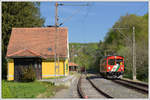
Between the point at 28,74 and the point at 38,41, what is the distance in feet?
42.7

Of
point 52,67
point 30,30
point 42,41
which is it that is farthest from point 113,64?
point 30,30

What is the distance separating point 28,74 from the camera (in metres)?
22.4

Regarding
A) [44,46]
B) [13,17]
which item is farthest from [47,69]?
[13,17]

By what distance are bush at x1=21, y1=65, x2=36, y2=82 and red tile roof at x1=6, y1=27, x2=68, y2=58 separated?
30.7 ft

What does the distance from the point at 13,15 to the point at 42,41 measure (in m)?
5.57

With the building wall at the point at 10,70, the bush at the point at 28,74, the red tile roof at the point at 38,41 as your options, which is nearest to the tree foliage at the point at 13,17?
the red tile roof at the point at 38,41

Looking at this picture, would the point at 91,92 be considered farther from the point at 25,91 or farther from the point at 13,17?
the point at 13,17

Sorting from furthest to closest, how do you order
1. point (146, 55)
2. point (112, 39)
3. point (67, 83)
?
point (112, 39) → point (146, 55) → point (67, 83)

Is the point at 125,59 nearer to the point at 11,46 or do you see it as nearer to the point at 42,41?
the point at 42,41

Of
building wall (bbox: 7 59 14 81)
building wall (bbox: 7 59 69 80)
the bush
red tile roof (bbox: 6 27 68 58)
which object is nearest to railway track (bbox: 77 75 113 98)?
the bush

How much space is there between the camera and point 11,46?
111 ft

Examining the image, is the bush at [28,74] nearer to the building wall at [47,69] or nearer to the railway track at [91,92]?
the railway track at [91,92]

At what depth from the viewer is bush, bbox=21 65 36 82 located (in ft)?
73.2

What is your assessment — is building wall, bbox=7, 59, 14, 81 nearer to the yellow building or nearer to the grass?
the yellow building
